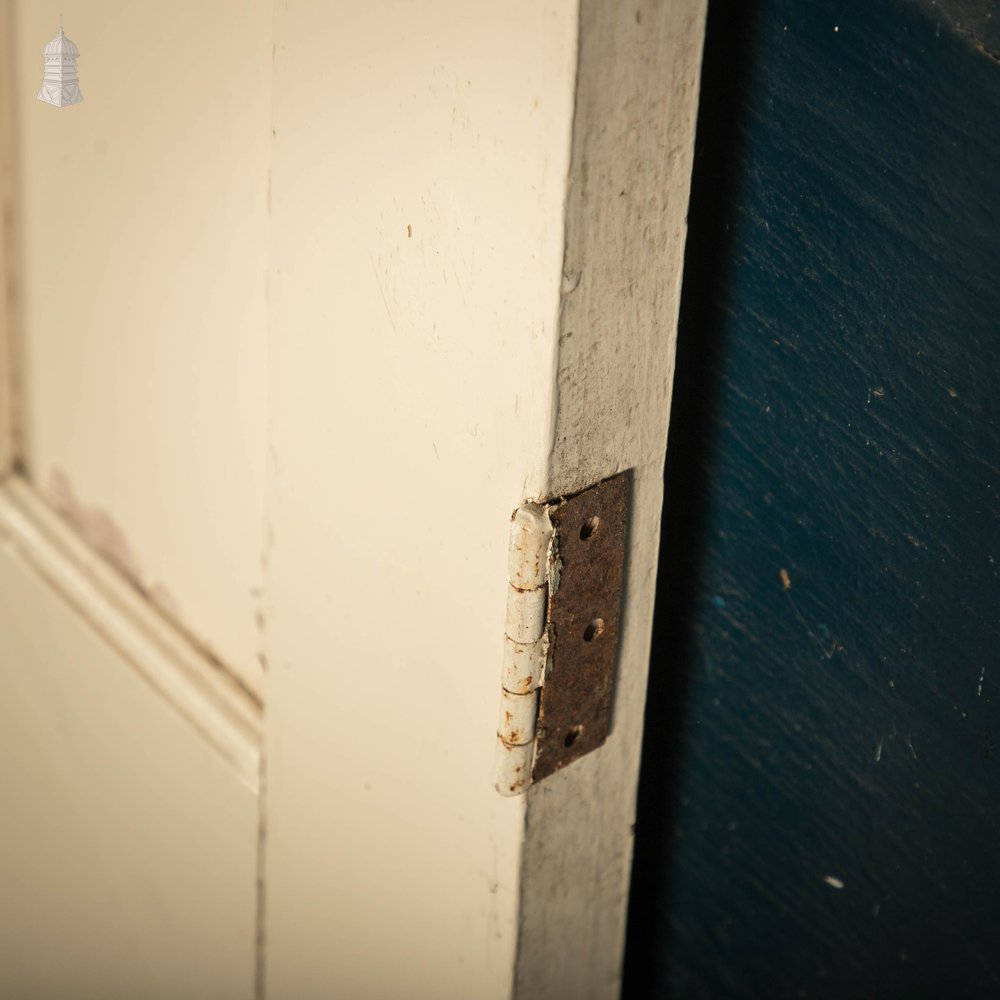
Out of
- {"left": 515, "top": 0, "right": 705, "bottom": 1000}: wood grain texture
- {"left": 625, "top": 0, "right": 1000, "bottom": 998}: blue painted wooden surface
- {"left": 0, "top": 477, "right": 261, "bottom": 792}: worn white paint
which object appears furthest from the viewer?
{"left": 0, "top": 477, "right": 261, "bottom": 792}: worn white paint

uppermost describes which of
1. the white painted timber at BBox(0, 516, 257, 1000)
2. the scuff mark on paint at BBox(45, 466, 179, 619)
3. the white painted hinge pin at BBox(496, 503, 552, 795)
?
the scuff mark on paint at BBox(45, 466, 179, 619)

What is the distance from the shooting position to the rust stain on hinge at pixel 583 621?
54cm

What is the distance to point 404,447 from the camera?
0.58 m

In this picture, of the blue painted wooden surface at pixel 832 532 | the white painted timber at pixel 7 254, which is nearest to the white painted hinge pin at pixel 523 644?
the blue painted wooden surface at pixel 832 532

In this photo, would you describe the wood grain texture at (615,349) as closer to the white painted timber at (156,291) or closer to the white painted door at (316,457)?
the white painted door at (316,457)

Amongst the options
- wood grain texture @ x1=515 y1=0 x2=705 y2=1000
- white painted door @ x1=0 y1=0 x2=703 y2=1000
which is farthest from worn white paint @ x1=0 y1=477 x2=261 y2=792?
wood grain texture @ x1=515 y1=0 x2=705 y2=1000

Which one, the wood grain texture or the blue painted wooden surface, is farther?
the blue painted wooden surface

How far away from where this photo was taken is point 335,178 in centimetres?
56

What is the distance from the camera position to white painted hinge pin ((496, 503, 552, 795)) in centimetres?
53

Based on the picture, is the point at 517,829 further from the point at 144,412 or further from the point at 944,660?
the point at 144,412

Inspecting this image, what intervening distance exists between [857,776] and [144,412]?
54 centimetres

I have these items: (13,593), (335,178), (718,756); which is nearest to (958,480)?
(718,756)

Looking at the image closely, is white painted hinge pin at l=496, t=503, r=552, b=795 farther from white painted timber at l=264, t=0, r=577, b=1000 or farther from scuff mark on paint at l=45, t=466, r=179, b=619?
scuff mark on paint at l=45, t=466, r=179, b=619

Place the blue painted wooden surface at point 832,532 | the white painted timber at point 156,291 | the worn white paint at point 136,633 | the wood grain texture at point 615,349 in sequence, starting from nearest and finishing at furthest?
the wood grain texture at point 615,349
the blue painted wooden surface at point 832,532
the white painted timber at point 156,291
the worn white paint at point 136,633
